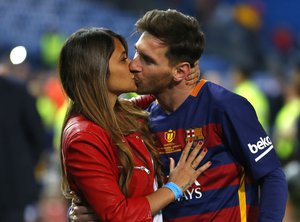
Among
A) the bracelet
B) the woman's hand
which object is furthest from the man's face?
the bracelet

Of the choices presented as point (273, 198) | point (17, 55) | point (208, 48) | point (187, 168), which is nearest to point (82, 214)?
point (187, 168)

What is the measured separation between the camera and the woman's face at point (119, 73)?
3334 mm

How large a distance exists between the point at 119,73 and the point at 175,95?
314mm

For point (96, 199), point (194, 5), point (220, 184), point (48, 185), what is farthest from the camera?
point (194, 5)

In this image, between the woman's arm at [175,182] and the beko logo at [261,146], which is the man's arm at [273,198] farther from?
the woman's arm at [175,182]

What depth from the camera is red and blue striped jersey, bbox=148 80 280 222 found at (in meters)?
3.30

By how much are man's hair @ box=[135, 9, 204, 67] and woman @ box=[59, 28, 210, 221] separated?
0.57 feet

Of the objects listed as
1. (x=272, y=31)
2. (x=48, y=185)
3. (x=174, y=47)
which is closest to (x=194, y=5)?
(x=272, y=31)

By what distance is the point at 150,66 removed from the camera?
3.45m

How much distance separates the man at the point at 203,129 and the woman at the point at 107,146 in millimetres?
77

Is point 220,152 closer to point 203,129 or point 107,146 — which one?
point 203,129

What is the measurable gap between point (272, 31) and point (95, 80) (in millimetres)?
13787

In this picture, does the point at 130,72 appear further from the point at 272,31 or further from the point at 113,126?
the point at 272,31

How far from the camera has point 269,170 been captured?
3.30 m
